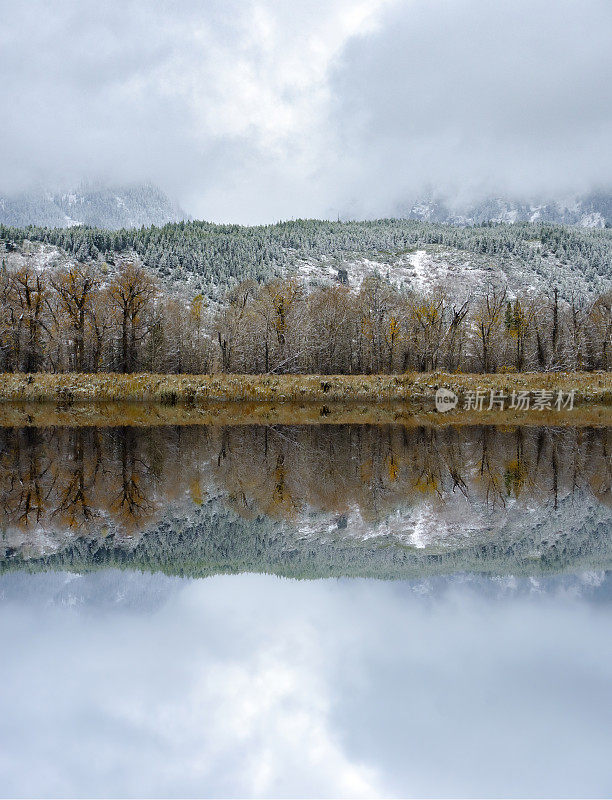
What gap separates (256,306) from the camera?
6944cm

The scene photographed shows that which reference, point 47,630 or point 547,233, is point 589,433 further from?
point 547,233

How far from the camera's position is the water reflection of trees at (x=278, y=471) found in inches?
384

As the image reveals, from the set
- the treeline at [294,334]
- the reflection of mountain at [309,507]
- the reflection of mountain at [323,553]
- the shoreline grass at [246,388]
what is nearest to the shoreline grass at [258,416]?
the shoreline grass at [246,388]

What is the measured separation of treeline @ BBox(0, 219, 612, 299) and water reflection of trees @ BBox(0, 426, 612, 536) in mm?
131647

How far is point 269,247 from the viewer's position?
171875 mm

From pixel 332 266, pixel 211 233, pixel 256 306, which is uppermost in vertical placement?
pixel 211 233

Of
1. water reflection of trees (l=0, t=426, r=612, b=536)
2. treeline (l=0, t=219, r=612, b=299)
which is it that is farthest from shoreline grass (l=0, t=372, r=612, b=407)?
treeline (l=0, t=219, r=612, b=299)

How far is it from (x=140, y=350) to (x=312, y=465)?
5270cm

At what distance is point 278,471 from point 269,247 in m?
166

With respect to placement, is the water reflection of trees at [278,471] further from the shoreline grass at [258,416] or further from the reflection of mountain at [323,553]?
the shoreline grass at [258,416]

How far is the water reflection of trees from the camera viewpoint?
9.75m

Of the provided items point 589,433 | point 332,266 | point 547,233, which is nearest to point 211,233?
point 332,266

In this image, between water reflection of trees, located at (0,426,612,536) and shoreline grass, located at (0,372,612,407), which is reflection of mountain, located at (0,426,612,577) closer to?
water reflection of trees, located at (0,426,612,536)

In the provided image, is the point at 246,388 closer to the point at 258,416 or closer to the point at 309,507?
the point at 258,416
